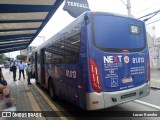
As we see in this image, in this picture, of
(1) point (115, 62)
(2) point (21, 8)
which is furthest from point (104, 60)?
(2) point (21, 8)

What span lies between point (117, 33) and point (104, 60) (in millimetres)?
928

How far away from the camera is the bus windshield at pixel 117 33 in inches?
206

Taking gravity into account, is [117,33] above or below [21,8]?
below

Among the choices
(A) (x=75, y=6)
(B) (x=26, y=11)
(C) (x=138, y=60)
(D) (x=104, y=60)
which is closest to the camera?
(D) (x=104, y=60)

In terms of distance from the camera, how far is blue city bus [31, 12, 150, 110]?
5012 mm

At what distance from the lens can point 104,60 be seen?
5.12 meters

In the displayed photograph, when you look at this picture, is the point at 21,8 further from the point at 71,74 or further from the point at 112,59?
the point at 112,59

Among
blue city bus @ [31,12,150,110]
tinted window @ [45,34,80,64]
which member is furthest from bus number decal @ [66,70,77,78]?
tinted window @ [45,34,80,64]

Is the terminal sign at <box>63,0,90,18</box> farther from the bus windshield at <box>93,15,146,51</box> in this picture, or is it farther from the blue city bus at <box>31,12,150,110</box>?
the bus windshield at <box>93,15,146,51</box>

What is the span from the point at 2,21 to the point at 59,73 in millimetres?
4458

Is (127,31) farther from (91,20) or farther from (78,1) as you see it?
(78,1)

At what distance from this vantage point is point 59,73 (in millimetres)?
7383

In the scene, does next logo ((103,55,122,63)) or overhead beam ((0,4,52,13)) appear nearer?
next logo ((103,55,122,63))

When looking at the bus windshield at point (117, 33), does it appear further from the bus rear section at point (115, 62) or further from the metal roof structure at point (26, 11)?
the metal roof structure at point (26, 11)
